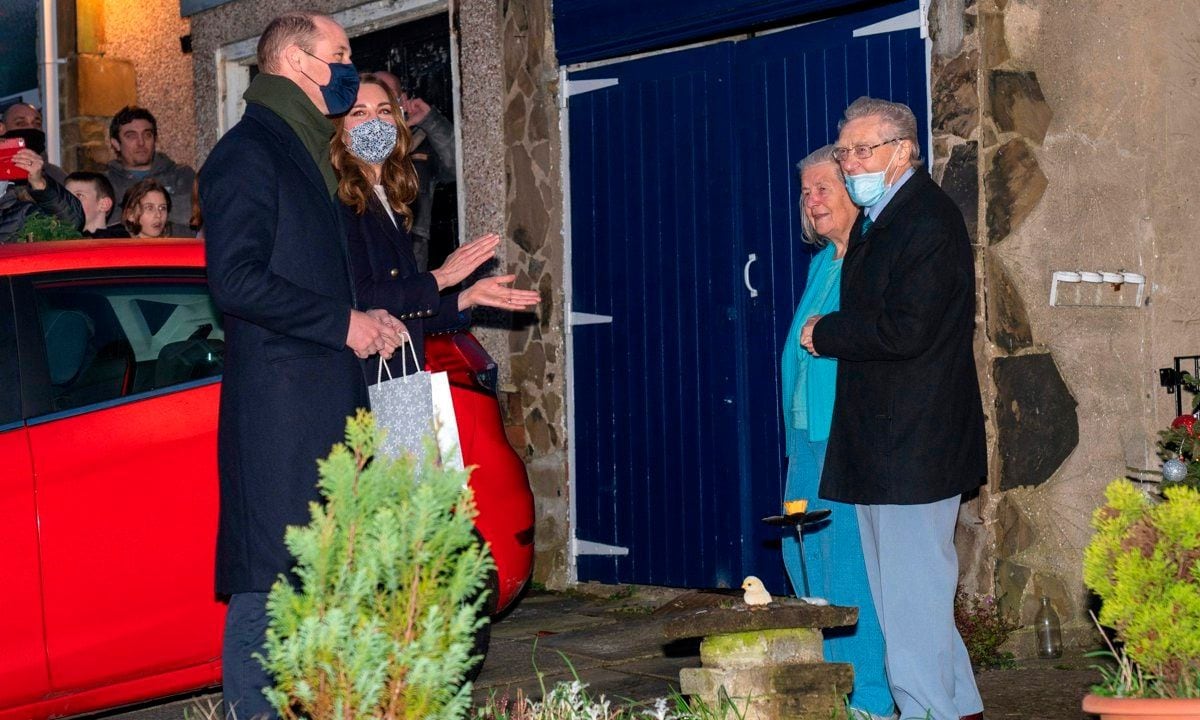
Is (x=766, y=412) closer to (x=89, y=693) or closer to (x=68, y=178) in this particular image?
(x=89, y=693)

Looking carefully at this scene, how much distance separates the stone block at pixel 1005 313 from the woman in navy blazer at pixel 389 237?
2610mm

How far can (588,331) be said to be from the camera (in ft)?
29.0

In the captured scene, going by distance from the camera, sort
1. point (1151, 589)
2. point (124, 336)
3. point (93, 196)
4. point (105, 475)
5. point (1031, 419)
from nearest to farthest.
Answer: point (1151, 589), point (105, 475), point (124, 336), point (1031, 419), point (93, 196)

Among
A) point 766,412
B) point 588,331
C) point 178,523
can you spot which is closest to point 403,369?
point 178,523

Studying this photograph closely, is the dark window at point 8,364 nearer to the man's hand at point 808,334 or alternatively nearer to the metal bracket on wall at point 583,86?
the man's hand at point 808,334

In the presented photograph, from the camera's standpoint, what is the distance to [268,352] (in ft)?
14.3

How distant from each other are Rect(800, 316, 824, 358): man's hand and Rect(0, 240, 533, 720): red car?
199cm

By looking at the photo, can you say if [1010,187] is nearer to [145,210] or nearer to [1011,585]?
[1011,585]

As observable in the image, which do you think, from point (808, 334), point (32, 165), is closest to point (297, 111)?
point (808, 334)

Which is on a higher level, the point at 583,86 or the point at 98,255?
the point at 583,86

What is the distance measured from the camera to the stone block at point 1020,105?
7.02 m

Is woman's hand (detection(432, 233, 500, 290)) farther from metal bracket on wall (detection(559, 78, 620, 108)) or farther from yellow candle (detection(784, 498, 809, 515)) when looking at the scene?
metal bracket on wall (detection(559, 78, 620, 108))

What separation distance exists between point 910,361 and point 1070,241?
8.15 ft

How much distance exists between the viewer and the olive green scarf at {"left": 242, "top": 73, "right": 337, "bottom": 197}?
4484mm
